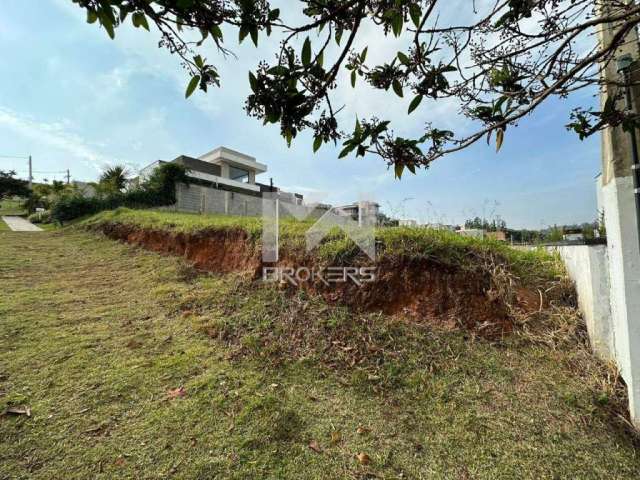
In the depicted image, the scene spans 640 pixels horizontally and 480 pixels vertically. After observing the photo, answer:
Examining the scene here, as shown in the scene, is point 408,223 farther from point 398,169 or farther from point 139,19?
point 139,19

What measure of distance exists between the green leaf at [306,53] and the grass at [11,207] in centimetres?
3096

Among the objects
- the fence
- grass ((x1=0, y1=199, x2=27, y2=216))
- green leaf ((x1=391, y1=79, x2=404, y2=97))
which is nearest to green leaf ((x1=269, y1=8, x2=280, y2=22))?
green leaf ((x1=391, y1=79, x2=404, y2=97))

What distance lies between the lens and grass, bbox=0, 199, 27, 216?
21719mm

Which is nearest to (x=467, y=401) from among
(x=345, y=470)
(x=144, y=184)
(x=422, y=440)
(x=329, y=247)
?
(x=422, y=440)

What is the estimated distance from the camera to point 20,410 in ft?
6.23

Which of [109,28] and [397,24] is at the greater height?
[397,24]

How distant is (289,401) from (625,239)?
2.53 meters

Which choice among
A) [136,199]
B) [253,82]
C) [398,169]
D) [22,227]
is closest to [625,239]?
[398,169]

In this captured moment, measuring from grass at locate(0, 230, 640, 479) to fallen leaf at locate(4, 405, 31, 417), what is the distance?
0.17ft

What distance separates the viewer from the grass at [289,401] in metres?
1.57

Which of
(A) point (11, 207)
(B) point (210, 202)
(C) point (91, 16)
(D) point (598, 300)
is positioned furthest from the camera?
(A) point (11, 207)

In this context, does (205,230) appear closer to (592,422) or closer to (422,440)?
(422,440)

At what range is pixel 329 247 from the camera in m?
3.51

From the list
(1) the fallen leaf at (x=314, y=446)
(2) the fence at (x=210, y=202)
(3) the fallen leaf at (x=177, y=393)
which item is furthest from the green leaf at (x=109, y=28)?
(2) the fence at (x=210, y=202)
